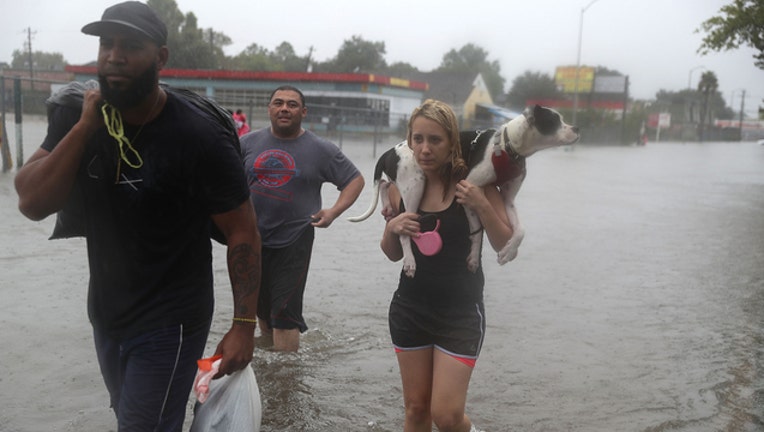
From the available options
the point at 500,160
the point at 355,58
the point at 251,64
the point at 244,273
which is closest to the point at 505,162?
the point at 500,160

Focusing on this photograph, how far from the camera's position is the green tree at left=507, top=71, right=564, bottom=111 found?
239 ft

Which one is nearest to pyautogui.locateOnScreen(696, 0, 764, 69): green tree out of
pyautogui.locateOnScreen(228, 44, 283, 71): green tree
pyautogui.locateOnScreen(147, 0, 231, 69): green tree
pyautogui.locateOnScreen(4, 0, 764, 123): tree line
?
pyautogui.locateOnScreen(4, 0, 764, 123): tree line

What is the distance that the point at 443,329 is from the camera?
11.4ft

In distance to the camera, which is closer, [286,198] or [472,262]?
[472,262]

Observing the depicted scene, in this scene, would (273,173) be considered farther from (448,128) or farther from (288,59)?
(288,59)

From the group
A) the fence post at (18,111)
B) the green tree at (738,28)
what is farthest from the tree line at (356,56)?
the fence post at (18,111)

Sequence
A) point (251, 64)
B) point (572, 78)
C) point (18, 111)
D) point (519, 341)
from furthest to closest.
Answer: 1. point (572, 78)
2. point (251, 64)
3. point (18, 111)
4. point (519, 341)

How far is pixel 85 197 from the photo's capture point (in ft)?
8.79

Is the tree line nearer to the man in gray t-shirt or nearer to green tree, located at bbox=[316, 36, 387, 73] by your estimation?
green tree, located at bbox=[316, 36, 387, 73]

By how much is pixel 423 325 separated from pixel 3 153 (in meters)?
14.0

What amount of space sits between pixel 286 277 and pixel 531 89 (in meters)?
70.9

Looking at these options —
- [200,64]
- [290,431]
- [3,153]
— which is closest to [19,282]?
[290,431]

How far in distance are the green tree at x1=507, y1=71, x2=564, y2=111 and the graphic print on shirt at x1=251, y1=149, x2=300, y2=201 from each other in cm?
6827

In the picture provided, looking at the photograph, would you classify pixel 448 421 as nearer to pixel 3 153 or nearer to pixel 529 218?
pixel 529 218
